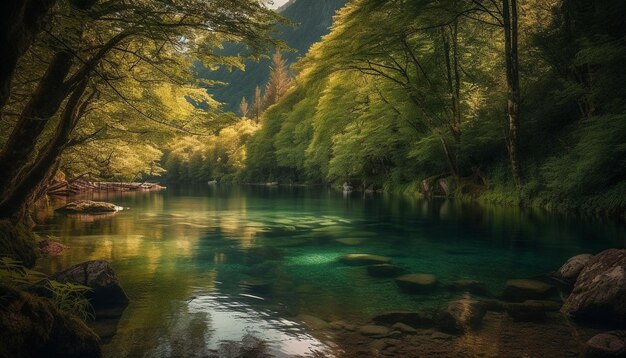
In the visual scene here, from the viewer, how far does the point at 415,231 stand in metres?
17.0

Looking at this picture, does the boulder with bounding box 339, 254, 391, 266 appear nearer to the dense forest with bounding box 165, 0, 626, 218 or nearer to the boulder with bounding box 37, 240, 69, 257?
the boulder with bounding box 37, 240, 69, 257

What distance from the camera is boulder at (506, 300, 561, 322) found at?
6.89 metres

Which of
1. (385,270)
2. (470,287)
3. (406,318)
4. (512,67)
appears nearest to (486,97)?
(512,67)

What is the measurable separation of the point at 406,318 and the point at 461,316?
2.81 ft

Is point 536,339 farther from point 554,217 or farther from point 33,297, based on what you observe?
point 554,217

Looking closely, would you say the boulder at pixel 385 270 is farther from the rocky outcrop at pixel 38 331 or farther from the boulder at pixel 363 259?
the rocky outcrop at pixel 38 331

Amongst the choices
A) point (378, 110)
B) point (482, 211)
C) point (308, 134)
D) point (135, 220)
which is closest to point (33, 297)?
point (135, 220)

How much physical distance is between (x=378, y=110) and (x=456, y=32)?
28.8 feet

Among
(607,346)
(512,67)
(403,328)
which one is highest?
(512,67)

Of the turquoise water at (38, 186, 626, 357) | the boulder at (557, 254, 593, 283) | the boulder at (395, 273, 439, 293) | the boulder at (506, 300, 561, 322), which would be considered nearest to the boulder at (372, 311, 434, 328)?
the turquoise water at (38, 186, 626, 357)

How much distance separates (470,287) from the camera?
29.1 feet

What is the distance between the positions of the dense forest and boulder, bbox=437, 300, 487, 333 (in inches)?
422

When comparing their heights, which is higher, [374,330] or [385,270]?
[385,270]

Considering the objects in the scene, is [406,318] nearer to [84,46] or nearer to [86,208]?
[84,46]
